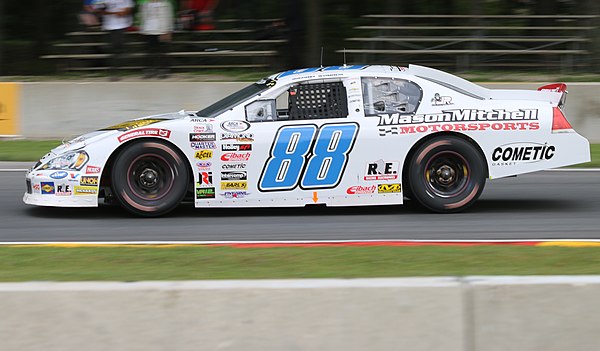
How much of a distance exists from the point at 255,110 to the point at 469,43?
11.3 m

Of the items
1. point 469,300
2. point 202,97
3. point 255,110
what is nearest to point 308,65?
point 202,97

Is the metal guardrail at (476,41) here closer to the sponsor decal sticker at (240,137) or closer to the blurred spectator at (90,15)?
the blurred spectator at (90,15)

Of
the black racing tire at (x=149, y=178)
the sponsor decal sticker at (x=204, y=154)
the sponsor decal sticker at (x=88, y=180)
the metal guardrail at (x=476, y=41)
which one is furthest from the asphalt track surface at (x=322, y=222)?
the metal guardrail at (x=476, y=41)

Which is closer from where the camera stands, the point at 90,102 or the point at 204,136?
the point at 204,136

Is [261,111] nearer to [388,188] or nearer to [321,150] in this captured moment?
[321,150]

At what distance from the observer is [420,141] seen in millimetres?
8844

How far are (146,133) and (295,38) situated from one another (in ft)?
25.6

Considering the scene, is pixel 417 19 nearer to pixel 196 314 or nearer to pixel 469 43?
pixel 469 43

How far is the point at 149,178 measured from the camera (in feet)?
29.1

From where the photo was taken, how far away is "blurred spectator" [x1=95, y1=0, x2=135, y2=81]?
1590 cm

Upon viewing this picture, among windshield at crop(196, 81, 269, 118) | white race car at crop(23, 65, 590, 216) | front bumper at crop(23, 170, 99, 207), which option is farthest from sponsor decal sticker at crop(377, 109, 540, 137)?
front bumper at crop(23, 170, 99, 207)

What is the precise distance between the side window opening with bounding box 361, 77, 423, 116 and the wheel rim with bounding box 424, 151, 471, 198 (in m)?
0.54

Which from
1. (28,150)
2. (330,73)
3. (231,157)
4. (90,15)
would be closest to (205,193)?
(231,157)

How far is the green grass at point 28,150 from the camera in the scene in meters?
12.8
